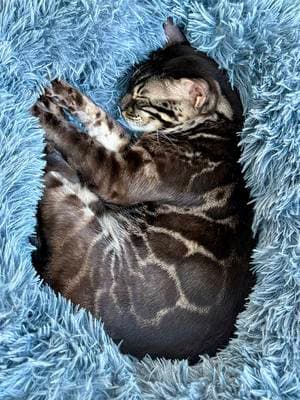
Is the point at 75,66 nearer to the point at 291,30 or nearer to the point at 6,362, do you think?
the point at 291,30

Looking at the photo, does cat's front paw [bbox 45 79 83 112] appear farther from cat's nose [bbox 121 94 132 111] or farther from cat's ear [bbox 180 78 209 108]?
cat's ear [bbox 180 78 209 108]

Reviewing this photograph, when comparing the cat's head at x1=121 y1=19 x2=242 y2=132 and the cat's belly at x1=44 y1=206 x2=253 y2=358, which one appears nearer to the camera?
the cat's belly at x1=44 y1=206 x2=253 y2=358

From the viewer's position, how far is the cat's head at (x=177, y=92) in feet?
5.77

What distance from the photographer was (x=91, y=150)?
1.71 m

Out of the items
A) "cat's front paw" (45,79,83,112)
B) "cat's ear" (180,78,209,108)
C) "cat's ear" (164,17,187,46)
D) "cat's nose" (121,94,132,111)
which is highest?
"cat's front paw" (45,79,83,112)

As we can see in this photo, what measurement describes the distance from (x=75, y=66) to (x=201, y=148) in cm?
40

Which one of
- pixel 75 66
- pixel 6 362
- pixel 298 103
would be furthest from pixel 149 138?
pixel 6 362

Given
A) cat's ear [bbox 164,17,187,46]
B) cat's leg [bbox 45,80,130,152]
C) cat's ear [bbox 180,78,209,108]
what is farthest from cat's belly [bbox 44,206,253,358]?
cat's ear [bbox 164,17,187,46]

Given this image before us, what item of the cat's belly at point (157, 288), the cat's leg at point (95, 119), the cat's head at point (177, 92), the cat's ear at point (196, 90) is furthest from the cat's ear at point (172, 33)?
the cat's belly at point (157, 288)

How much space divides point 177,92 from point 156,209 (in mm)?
337

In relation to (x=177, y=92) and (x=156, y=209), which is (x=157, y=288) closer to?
(x=156, y=209)

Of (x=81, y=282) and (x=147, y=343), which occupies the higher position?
(x=81, y=282)

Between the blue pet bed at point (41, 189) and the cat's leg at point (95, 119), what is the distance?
54 millimetres

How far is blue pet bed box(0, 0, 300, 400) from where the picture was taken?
1399 millimetres
